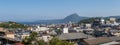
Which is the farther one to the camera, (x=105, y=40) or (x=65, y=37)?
(x=65, y=37)

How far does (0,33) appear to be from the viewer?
118 feet

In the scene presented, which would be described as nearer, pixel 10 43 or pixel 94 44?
pixel 10 43

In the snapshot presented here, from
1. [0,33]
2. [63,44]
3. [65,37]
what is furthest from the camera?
[65,37]

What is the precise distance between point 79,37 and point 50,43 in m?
16.1

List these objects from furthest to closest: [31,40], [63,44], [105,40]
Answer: [105,40], [31,40], [63,44]

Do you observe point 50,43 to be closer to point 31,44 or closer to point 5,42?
point 31,44

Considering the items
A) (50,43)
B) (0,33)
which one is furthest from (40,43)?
(0,33)

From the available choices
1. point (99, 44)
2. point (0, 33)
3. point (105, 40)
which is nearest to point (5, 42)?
point (0, 33)

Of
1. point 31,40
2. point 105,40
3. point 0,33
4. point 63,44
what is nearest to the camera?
point 63,44

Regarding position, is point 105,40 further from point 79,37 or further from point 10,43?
point 10,43

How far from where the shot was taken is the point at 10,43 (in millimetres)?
30094

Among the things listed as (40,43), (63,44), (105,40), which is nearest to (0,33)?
(40,43)

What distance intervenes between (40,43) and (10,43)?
2886 mm

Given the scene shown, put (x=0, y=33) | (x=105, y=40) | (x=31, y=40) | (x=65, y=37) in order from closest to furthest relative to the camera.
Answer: (x=31, y=40) < (x=0, y=33) < (x=105, y=40) < (x=65, y=37)
